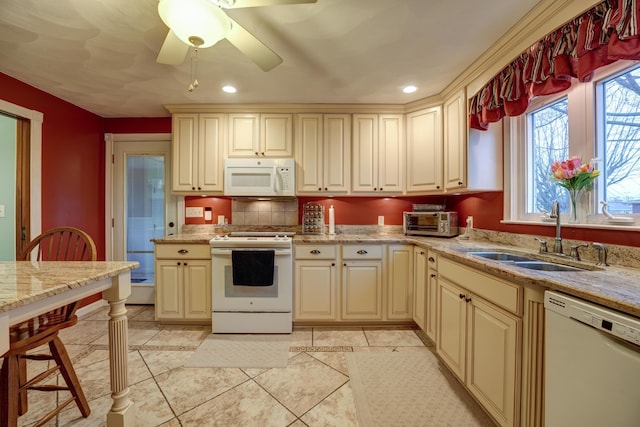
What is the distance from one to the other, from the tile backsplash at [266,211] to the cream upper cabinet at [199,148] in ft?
1.33

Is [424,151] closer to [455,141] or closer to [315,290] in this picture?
[455,141]

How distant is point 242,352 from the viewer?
217 cm

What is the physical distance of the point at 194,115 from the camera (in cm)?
289

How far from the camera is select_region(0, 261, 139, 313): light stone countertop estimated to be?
2.95 ft

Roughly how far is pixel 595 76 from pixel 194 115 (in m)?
3.31

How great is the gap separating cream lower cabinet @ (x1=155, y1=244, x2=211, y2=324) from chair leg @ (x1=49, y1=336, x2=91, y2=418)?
44.2 inches

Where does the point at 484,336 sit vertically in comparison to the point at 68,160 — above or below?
below

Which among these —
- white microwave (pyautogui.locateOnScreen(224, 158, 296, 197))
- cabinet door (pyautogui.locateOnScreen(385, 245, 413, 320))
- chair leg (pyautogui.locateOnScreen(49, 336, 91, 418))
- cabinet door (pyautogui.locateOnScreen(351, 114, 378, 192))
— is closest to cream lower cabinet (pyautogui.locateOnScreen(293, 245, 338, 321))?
cabinet door (pyautogui.locateOnScreen(385, 245, 413, 320))

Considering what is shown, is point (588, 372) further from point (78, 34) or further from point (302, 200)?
point (78, 34)

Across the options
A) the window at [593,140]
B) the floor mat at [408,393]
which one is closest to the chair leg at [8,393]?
the floor mat at [408,393]

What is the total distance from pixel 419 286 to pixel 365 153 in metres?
1.48

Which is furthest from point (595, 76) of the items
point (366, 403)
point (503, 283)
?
point (366, 403)

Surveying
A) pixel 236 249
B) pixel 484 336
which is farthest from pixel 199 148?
pixel 484 336

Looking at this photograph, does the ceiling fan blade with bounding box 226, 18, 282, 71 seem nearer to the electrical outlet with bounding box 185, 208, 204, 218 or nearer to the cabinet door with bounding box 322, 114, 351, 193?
the cabinet door with bounding box 322, 114, 351, 193
